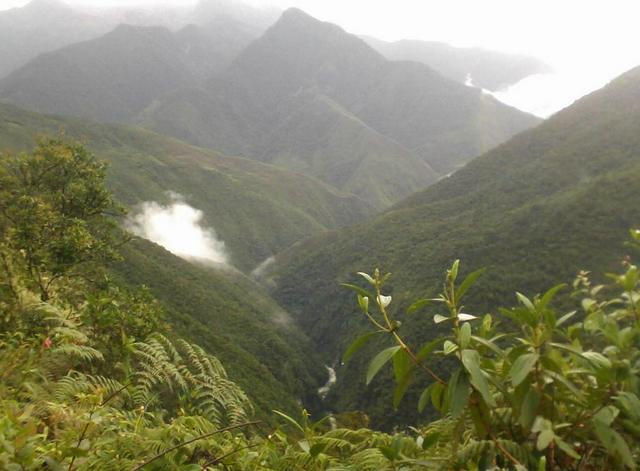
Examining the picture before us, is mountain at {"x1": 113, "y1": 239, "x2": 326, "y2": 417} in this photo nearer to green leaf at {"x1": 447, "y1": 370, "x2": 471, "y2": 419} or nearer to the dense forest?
the dense forest

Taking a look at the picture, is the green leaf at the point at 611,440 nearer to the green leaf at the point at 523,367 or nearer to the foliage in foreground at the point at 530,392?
Answer: the foliage in foreground at the point at 530,392

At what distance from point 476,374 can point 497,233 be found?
108m

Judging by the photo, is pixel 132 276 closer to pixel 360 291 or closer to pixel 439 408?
pixel 360 291

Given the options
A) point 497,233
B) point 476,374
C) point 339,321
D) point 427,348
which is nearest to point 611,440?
point 476,374

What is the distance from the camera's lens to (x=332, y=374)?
11994 centimetres

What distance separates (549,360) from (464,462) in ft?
1.98

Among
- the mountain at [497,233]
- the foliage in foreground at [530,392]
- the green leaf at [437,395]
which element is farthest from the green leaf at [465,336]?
the mountain at [497,233]

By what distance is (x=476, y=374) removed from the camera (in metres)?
1.70

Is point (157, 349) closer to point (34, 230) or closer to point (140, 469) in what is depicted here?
point (140, 469)

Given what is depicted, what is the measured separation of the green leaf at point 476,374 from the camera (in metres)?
1.65

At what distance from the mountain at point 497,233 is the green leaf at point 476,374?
69.7 meters

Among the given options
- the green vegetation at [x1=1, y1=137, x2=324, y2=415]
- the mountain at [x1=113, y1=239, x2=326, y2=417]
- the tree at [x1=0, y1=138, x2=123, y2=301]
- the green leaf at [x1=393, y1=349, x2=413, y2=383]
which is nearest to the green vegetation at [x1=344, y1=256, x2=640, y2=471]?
the green leaf at [x1=393, y1=349, x2=413, y2=383]

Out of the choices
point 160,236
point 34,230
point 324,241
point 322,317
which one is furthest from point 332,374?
point 34,230

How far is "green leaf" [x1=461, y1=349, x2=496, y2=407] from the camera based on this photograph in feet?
5.41
